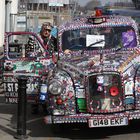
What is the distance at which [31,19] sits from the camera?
30.1 meters

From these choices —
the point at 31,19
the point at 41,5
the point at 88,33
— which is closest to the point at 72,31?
the point at 88,33


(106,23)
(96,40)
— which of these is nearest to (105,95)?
(96,40)

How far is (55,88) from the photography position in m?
7.81

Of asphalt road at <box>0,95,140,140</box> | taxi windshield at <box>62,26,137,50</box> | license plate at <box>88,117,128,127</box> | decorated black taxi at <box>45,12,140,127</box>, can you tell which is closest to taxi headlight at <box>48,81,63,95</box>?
decorated black taxi at <box>45,12,140,127</box>

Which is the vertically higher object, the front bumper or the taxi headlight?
the taxi headlight

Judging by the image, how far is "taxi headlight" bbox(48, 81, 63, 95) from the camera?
25.6 ft

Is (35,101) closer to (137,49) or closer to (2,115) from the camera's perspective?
(2,115)

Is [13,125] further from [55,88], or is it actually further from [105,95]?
[105,95]

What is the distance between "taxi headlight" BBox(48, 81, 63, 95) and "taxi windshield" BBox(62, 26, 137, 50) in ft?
5.12

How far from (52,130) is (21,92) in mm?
1177

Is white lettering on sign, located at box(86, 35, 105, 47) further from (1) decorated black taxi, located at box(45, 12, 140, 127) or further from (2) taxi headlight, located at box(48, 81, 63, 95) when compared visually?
(2) taxi headlight, located at box(48, 81, 63, 95)

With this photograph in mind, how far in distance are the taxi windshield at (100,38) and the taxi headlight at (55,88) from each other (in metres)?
1.56

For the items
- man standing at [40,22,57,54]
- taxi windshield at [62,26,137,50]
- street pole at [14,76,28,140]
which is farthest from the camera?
man standing at [40,22,57,54]

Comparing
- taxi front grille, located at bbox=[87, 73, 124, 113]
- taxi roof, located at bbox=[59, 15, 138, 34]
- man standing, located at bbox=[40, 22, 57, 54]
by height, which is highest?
taxi roof, located at bbox=[59, 15, 138, 34]
